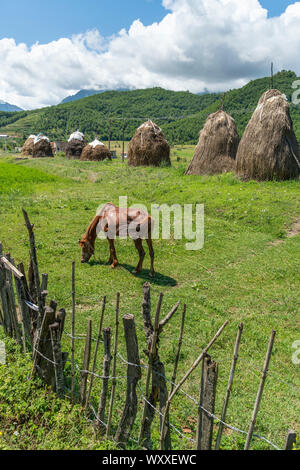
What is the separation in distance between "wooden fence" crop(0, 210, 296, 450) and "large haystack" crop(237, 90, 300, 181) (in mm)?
12850

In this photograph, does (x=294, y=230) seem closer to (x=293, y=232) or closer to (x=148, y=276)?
(x=293, y=232)

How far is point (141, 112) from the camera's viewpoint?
96.6 metres

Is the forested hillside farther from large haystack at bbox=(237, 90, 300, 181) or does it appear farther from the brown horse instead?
the brown horse

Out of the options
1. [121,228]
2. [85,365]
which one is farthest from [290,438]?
[121,228]

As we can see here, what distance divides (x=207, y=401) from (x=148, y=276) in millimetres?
4699

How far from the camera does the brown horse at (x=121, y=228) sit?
6.91m

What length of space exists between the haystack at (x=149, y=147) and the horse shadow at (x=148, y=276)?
A: 53.7 feet

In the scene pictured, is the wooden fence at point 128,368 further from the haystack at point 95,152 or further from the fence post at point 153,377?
the haystack at point 95,152

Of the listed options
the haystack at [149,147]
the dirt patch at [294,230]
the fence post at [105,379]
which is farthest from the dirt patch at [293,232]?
the haystack at [149,147]

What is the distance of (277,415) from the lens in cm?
349

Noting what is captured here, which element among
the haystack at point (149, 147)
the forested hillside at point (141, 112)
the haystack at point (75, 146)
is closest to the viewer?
the haystack at point (149, 147)

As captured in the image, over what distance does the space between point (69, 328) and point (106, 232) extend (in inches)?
108
